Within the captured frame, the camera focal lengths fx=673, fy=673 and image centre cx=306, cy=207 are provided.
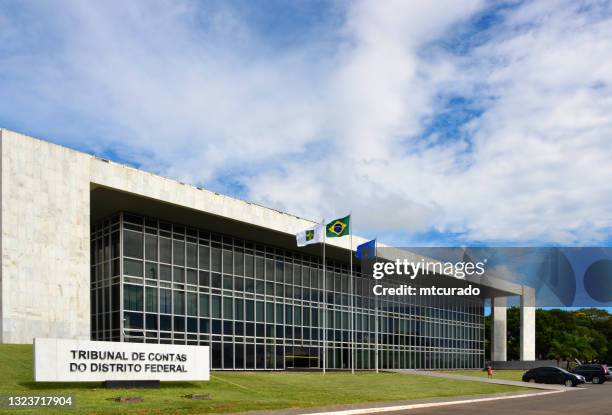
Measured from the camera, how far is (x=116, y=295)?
4119 cm

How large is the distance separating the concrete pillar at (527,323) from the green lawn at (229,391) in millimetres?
46646

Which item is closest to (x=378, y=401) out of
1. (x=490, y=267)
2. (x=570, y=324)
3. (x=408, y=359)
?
(x=408, y=359)

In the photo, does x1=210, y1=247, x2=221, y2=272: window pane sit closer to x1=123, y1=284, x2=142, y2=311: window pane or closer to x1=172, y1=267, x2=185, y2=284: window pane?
x1=172, y1=267, x2=185, y2=284: window pane

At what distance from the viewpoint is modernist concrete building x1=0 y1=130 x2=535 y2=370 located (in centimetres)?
3422

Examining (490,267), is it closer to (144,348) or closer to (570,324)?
(570,324)

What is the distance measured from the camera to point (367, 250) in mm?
56375

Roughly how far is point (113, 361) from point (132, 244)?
16.1 m

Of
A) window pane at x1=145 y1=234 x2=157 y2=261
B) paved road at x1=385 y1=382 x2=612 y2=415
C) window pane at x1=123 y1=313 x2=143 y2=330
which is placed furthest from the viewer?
window pane at x1=145 y1=234 x2=157 y2=261

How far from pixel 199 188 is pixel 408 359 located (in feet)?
110

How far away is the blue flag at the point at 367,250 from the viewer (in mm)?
51531

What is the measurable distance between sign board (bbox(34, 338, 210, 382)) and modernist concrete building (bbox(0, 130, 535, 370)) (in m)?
8.62

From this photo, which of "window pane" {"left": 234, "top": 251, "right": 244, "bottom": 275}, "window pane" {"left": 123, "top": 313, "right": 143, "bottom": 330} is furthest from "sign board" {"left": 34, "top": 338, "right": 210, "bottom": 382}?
"window pane" {"left": 234, "top": 251, "right": 244, "bottom": 275}

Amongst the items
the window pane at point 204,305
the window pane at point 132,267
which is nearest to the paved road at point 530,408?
the window pane at point 204,305

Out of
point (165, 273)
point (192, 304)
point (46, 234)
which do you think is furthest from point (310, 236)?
point (46, 234)
